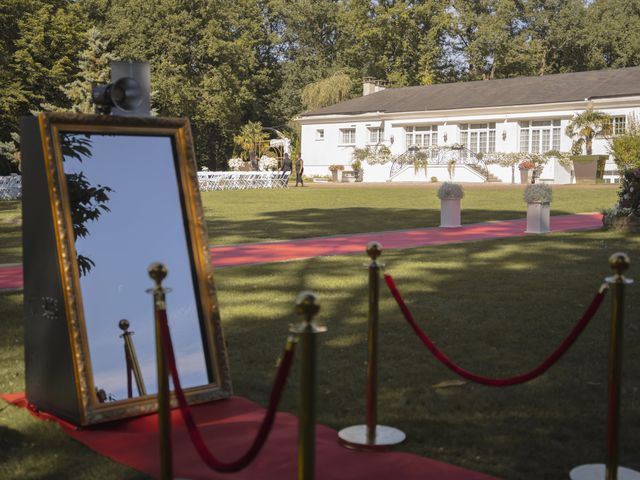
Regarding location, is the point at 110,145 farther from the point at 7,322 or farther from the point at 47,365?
the point at 7,322

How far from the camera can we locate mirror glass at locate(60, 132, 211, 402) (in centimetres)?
493

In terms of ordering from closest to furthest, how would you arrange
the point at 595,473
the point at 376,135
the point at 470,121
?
the point at 595,473, the point at 470,121, the point at 376,135

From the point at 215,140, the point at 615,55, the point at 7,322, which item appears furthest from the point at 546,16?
the point at 7,322

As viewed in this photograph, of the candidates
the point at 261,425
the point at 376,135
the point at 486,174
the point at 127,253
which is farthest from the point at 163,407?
the point at 376,135

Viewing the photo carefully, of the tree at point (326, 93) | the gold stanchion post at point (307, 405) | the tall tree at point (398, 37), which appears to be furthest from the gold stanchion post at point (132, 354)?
the tall tree at point (398, 37)

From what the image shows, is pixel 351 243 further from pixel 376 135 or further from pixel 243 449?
pixel 376 135

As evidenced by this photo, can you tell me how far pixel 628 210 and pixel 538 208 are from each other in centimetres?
172

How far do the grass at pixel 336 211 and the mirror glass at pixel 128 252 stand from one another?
333 inches

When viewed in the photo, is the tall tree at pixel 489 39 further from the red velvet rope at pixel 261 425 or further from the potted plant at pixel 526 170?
the red velvet rope at pixel 261 425

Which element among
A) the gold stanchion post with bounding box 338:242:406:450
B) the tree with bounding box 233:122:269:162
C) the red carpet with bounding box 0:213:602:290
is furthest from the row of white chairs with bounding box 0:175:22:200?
the gold stanchion post with bounding box 338:242:406:450

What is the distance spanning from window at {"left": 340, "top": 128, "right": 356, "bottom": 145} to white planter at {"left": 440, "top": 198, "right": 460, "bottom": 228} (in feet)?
115

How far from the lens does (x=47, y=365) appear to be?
5.00 meters

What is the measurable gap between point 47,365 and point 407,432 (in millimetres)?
2089

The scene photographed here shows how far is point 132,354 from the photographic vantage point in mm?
5016
